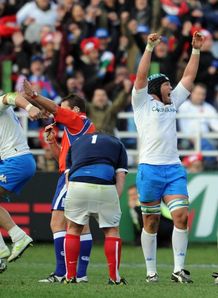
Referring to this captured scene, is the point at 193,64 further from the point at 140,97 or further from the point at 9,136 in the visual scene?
the point at 9,136

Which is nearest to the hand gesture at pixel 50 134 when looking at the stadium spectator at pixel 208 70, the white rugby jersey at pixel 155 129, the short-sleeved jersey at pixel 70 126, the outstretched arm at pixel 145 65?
the short-sleeved jersey at pixel 70 126

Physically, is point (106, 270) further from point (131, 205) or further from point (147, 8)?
point (147, 8)

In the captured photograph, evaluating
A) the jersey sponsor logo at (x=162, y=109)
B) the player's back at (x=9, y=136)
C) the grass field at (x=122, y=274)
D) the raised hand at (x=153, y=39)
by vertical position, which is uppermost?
the raised hand at (x=153, y=39)

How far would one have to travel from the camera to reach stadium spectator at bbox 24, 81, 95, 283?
12.6 m

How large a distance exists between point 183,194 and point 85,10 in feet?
37.6

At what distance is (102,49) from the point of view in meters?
22.9

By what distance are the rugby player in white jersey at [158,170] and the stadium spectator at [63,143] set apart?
69cm

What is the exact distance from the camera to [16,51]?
22531mm

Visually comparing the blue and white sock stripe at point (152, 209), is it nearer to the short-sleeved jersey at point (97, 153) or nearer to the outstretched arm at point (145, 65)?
the short-sleeved jersey at point (97, 153)

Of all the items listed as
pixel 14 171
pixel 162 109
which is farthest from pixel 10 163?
pixel 162 109

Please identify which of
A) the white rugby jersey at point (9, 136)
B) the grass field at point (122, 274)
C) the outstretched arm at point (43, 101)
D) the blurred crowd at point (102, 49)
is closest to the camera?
the grass field at point (122, 274)

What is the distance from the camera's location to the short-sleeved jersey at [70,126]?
12609mm

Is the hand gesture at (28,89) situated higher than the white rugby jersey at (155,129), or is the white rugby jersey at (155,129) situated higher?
the hand gesture at (28,89)

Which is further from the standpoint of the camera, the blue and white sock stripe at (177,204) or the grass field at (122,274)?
the blue and white sock stripe at (177,204)
